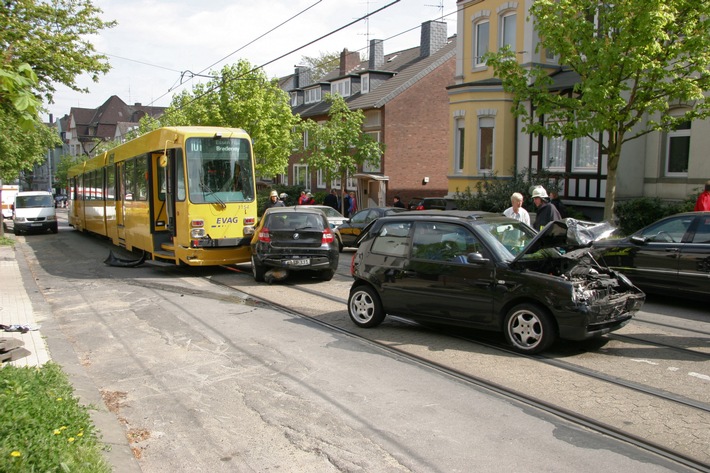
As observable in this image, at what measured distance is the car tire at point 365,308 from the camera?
8.59 metres

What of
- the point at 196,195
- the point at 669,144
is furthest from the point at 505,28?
the point at 196,195

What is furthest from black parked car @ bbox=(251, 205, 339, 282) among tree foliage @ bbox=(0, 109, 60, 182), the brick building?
the brick building

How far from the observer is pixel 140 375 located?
6.78 meters

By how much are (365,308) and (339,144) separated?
73.7ft

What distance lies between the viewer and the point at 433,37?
3934cm

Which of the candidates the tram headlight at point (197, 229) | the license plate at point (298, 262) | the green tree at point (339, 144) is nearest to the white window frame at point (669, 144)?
the license plate at point (298, 262)

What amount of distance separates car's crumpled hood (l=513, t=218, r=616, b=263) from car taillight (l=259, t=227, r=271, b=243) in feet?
22.2

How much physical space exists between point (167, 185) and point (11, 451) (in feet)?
36.4

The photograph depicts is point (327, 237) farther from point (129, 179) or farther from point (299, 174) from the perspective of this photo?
point (299, 174)

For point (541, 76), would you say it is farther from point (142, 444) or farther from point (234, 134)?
point (142, 444)

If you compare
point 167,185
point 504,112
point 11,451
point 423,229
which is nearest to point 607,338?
point 423,229

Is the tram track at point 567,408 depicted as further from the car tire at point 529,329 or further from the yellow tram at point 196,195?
the yellow tram at point 196,195

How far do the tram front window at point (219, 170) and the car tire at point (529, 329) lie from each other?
8.64 metres

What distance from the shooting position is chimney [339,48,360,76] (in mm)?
46562
